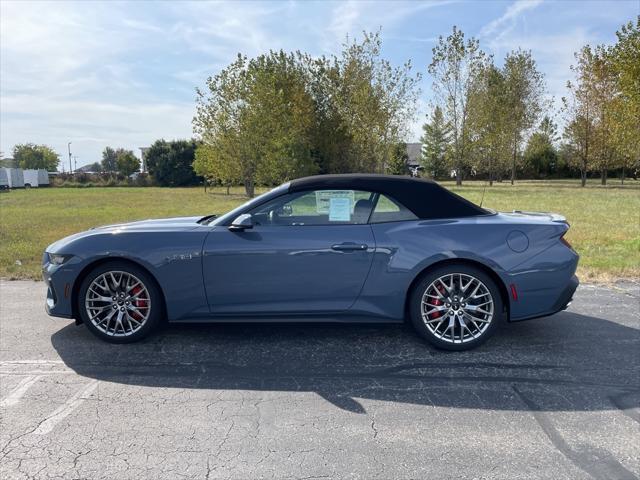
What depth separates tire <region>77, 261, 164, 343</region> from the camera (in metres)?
4.06

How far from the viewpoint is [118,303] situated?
411 centimetres

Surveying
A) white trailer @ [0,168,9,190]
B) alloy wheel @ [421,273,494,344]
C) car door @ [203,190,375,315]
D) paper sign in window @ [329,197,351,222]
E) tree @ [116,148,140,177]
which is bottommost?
alloy wheel @ [421,273,494,344]

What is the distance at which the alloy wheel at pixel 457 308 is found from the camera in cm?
394

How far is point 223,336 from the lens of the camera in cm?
439

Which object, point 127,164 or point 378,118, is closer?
point 378,118

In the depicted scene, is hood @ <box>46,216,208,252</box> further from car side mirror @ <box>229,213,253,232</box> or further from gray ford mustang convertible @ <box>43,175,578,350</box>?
car side mirror @ <box>229,213,253,232</box>

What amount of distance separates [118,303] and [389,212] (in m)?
→ 2.45

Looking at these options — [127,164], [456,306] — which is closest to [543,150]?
[127,164]

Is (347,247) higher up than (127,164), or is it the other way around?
(127,164)

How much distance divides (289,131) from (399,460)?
90.1ft

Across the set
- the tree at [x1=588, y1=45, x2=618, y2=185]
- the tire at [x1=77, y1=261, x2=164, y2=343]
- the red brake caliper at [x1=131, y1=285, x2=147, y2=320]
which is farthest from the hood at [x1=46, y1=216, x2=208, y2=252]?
the tree at [x1=588, y1=45, x2=618, y2=185]

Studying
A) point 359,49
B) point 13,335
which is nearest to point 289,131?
point 359,49

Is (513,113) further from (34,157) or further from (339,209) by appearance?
(34,157)

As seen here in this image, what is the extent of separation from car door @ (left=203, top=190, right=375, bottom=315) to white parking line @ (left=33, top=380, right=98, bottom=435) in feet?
3.54
